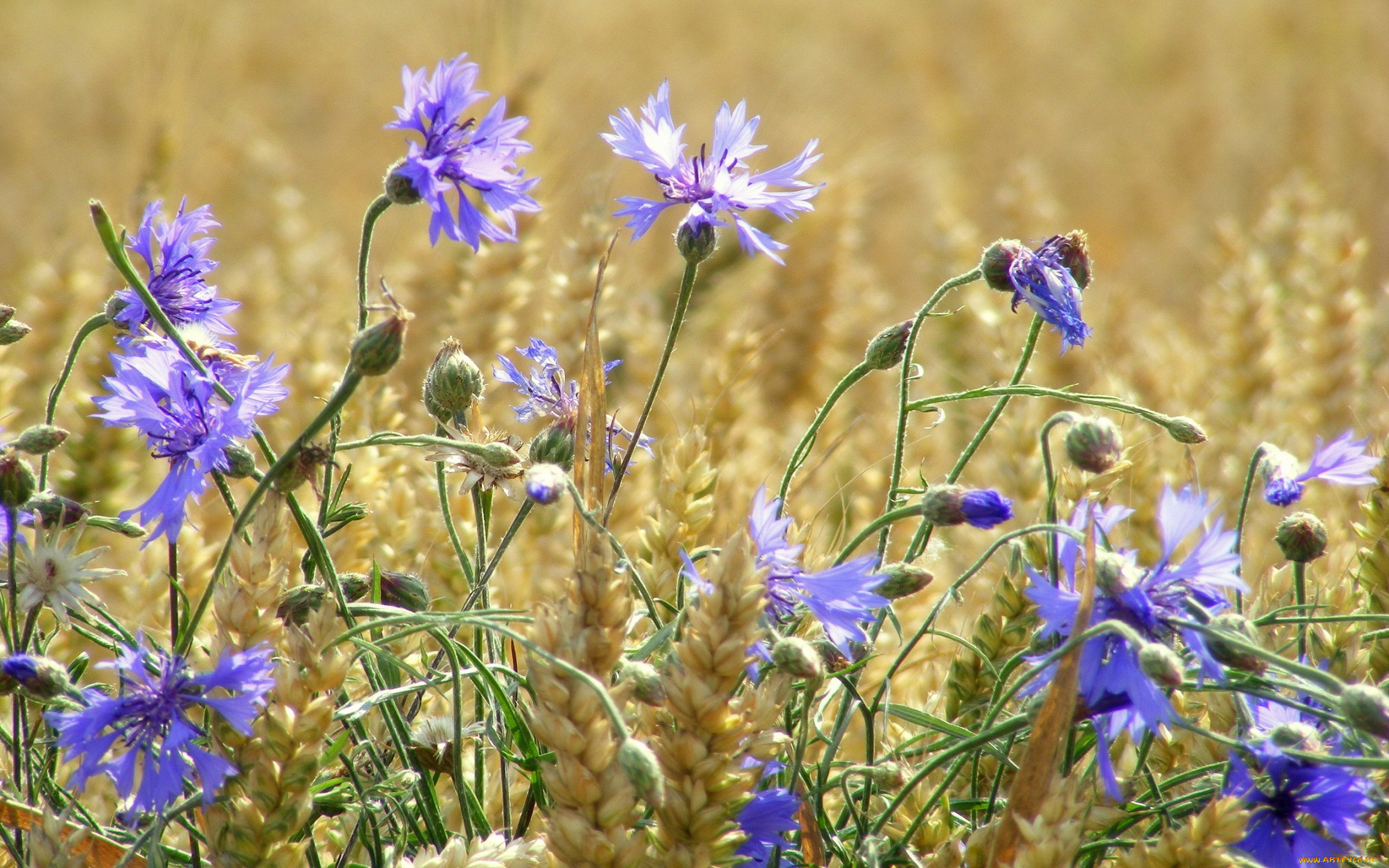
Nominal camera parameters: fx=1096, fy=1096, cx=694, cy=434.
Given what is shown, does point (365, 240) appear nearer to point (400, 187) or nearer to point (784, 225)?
point (400, 187)

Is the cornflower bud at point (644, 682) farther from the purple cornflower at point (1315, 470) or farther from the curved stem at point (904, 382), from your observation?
the purple cornflower at point (1315, 470)

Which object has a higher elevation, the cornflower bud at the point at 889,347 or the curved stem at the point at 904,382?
the cornflower bud at the point at 889,347

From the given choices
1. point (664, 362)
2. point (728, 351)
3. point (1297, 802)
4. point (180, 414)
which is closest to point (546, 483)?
point (664, 362)

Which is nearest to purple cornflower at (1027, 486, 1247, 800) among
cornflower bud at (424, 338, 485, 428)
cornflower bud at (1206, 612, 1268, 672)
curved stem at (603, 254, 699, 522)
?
cornflower bud at (1206, 612, 1268, 672)

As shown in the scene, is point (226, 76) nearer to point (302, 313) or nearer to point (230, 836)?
point (302, 313)

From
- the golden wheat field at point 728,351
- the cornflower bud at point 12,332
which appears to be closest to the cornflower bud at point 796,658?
the golden wheat field at point 728,351

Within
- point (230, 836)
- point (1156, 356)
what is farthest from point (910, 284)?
point (230, 836)
